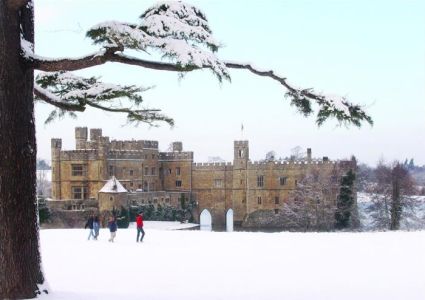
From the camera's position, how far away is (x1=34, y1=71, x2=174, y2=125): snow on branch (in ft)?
27.3

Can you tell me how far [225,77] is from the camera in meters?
6.65

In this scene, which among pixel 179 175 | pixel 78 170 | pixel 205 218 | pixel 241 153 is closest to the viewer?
pixel 78 170

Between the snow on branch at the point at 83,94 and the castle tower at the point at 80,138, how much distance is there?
3841 cm

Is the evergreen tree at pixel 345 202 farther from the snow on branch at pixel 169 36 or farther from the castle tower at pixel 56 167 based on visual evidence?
the snow on branch at pixel 169 36

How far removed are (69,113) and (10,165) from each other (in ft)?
9.49

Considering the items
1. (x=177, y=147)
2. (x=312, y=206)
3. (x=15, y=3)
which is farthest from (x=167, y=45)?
(x=177, y=147)

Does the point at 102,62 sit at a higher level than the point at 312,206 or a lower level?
higher

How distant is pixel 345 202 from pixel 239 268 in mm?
31663

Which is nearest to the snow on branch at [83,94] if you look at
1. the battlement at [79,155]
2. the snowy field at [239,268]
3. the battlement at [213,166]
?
the snowy field at [239,268]

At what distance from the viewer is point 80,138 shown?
4712 cm

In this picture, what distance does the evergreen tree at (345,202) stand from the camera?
134 ft

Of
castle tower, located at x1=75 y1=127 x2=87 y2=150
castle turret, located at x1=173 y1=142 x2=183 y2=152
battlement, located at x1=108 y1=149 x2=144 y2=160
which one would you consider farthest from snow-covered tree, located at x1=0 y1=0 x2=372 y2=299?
castle turret, located at x1=173 y1=142 x2=183 y2=152

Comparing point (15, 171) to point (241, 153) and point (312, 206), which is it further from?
point (241, 153)

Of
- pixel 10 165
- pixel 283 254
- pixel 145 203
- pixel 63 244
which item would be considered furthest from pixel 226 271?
pixel 145 203
